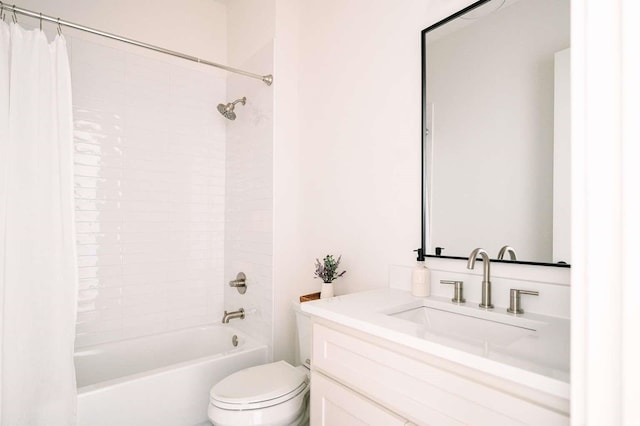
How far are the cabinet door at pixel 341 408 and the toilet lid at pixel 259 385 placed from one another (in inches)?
9.2

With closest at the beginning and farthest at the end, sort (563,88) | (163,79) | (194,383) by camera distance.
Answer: (563,88)
(194,383)
(163,79)

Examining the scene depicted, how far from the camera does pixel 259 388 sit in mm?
1440

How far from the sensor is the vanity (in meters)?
0.71

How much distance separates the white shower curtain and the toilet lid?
2.01 ft

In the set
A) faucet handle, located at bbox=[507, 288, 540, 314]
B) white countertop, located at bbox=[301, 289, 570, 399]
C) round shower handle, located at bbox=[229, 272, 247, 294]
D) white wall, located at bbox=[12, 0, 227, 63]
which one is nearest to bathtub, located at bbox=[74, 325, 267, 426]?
round shower handle, located at bbox=[229, 272, 247, 294]

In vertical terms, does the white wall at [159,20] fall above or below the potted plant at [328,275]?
above

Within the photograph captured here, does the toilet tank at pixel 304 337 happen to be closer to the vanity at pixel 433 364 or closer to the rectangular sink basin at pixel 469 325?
the vanity at pixel 433 364

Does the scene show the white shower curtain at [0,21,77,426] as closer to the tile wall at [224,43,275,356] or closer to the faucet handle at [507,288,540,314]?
the tile wall at [224,43,275,356]

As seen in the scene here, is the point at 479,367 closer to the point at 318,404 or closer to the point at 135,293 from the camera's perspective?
the point at 318,404

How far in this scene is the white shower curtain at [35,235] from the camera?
1.32 meters

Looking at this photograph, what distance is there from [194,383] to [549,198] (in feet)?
5.54

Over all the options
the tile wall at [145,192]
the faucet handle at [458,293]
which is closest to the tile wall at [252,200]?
the tile wall at [145,192]
